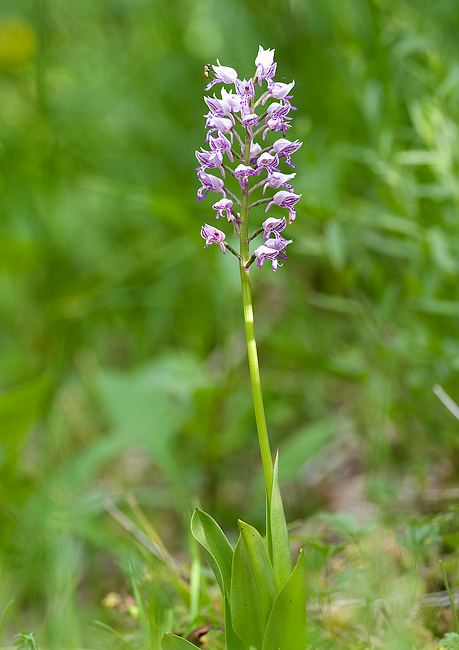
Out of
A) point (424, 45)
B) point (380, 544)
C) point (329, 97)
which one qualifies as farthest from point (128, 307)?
point (380, 544)

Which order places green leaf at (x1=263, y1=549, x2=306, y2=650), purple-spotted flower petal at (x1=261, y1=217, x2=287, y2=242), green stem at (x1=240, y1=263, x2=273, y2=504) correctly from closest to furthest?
green leaf at (x1=263, y1=549, x2=306, y2=650)
green stem at (x1=240, y1=263, x2=273, y2=504)
purple-spotted flower petal at (x1=261, y1=217, x2=287, y2=242)

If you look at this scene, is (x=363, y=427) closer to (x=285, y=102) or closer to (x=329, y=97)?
(x=285, y=102)

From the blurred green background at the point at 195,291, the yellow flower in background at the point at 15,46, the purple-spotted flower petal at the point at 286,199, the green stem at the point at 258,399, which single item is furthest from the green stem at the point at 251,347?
→ the yellow flower in background at the point at 15,46

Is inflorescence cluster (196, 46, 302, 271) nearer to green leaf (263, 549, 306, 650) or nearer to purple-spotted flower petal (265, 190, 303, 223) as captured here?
purple-spotted flower petal (265, 190, 303, 223)

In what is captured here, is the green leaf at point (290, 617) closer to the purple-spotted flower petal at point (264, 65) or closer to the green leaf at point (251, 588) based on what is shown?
the green leaf at point (251, 588)

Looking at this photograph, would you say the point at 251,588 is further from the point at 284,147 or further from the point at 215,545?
the point at 284,147

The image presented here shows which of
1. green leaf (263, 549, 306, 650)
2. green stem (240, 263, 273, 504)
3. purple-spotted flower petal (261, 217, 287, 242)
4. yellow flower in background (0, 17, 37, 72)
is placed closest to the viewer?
green leaf (263, 549, 306, 650)

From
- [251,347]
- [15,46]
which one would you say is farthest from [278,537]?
[15,46]

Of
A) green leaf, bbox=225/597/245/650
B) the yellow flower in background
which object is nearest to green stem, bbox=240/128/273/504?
green leaf, bbox=225/597/245/650
